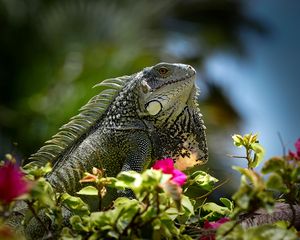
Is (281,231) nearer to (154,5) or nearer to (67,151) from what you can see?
(67,151)

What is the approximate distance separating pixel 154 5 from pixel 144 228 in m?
11.8

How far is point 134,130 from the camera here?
95.7 inches

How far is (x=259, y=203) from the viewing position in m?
1.47

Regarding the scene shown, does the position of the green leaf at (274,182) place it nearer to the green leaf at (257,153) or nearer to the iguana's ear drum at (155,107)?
the green leaf at (257,153)

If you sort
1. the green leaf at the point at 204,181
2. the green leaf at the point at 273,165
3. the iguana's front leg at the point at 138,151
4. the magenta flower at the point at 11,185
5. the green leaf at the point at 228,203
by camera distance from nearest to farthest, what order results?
the magenta flower at the point at 11,185, the green leaf at the point at 273,165, the green leaf at the point at 204,181, the green leaf at the point at 228,203, the iguana's front leg at the point at 138,151

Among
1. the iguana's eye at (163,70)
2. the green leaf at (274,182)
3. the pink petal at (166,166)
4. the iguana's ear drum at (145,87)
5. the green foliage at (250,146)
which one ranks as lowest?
the green foliage at (250,146)

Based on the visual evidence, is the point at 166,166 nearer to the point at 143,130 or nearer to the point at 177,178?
the point at 177,178

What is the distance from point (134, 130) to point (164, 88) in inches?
8.0

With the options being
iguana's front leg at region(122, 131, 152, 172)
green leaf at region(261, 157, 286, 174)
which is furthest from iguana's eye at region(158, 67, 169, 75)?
green leaf at region(261, 157, 286, 174)

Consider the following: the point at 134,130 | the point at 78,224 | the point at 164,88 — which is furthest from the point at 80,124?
the point at 78,224

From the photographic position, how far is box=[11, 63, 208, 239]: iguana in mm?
2387

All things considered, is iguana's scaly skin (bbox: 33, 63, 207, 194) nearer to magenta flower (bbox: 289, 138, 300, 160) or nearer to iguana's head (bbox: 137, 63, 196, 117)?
iguana's head (bbox: 137, 63, 196, 117)

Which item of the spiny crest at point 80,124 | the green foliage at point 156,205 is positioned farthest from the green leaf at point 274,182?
the spiny crest at point 80,124

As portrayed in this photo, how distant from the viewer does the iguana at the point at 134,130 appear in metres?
2.39
